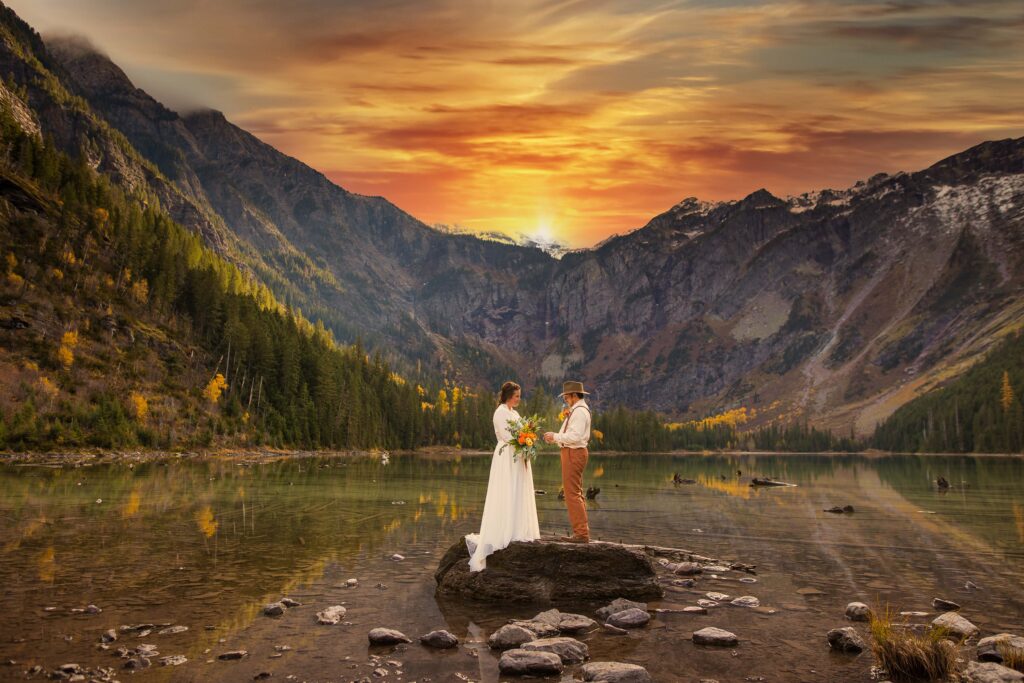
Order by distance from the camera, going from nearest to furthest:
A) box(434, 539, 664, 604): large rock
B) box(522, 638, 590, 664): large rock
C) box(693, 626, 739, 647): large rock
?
box(522, 638, 590, 664): large rock → box(693, 626, 739, 647): large rock → box(434, 539, 664, 604): large rock

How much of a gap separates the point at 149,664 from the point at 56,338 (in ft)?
422

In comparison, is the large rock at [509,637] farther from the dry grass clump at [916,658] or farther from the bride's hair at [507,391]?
the bride's hair at [507,391]

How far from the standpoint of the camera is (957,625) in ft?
60.6

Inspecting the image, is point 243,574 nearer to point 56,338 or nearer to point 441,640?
point 441,640

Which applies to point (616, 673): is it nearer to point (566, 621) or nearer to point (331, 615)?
point (566, 621)

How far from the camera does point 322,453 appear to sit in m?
162

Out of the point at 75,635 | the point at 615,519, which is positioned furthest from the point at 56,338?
the point at 75,635

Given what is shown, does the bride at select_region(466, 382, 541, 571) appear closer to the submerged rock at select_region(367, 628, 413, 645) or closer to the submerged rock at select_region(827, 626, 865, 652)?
the submerged rock at select_region(367, 628, 413, 645)

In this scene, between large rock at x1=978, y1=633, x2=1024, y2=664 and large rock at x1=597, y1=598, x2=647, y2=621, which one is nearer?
large rock at x1=978, y1=633, x2=1024, y2=664

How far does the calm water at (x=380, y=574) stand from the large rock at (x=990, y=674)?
1.96 m

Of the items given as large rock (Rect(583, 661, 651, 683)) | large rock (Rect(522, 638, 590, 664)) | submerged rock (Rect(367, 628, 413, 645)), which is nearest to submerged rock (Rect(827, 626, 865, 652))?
large rock (Rect(583, 661, 651, 683))

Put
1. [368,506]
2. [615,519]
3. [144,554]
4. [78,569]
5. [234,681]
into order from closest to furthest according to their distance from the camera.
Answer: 1. [234,681]
2. [78,569]
3. [144,554]
4. [615,519]
5. [368,506]

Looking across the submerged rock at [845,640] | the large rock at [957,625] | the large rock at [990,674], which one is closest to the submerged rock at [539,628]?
the submerged rock at [845,640]

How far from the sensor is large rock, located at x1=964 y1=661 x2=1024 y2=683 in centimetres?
1411
